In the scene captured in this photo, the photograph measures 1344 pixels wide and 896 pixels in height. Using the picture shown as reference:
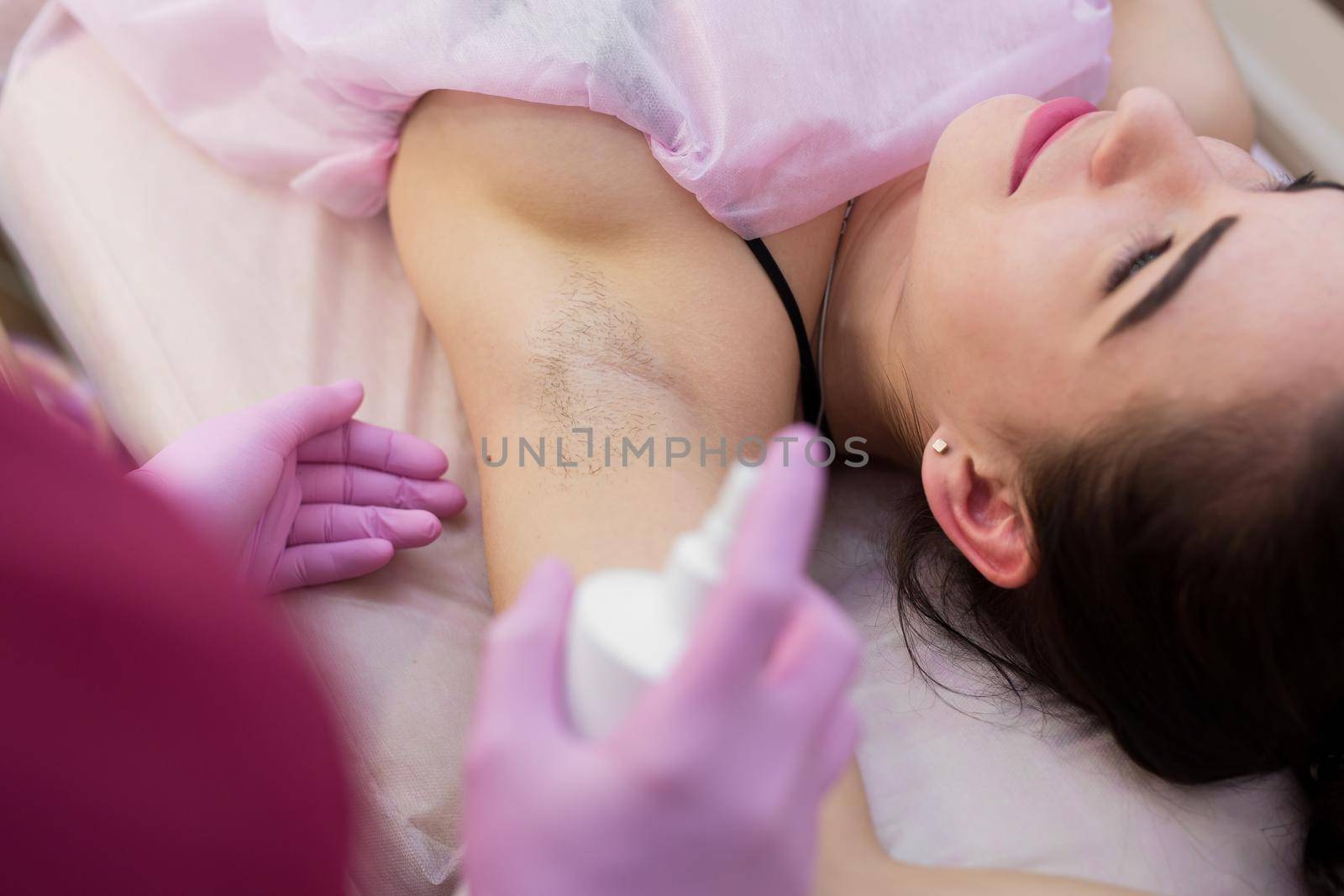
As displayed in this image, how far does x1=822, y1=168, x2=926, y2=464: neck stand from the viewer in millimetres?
1025

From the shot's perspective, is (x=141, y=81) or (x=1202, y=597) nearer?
(x=1202, y=597)

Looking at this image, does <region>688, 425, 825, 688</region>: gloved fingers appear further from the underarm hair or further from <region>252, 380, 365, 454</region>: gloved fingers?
<region>252, 380, 365, 454</region>: gloved fingers

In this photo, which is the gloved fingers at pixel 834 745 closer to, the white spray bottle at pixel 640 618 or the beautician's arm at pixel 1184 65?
the white spray bottle at pixel 640 618

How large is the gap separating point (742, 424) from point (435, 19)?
19.1 inches

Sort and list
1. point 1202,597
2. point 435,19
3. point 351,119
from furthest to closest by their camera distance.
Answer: point 351,119, point 435,19, point 1202,597

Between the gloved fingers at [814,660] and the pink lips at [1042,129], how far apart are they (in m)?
0.56

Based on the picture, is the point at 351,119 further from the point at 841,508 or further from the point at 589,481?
the point at 841,508

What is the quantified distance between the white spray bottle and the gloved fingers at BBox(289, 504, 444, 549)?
52cm

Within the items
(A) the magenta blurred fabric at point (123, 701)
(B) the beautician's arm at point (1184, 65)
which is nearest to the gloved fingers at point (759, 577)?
(A) the magenta blurred fabric at point (123, 701)

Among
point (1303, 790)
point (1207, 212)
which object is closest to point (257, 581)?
point (1207, 212)

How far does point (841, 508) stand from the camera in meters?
1.15

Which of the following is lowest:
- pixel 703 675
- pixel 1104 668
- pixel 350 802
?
pixel 1104 668

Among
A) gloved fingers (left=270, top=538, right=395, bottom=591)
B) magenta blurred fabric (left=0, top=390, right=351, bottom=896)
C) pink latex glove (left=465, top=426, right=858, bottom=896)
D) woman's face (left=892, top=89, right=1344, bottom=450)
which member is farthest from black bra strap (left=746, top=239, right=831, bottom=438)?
magenta blurred fabric (left=0, top=390, right=351, bottom=896)

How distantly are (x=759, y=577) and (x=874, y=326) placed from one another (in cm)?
68
